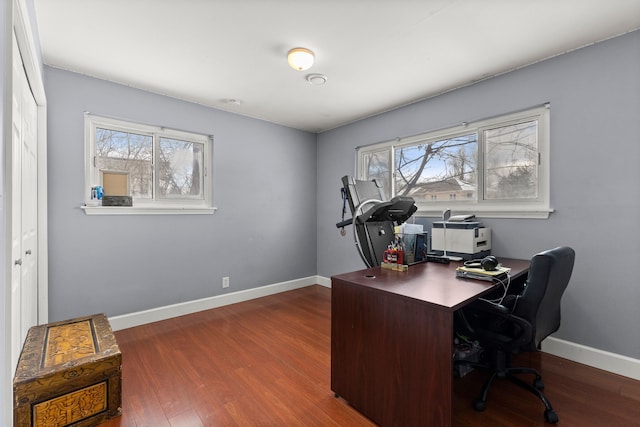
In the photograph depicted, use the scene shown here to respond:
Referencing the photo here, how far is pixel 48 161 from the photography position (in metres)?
2.56

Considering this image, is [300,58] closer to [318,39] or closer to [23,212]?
[318,39]

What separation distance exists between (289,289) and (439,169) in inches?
106

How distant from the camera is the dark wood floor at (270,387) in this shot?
5.66ft

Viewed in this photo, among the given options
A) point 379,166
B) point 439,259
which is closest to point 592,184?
point 439,259

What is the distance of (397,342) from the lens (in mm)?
1547

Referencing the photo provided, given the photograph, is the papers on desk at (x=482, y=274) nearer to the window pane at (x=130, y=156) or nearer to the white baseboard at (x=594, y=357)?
the white baseboard at (x=594, y=357)

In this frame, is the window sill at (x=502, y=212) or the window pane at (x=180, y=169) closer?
the window sill at (x=502, y=212)

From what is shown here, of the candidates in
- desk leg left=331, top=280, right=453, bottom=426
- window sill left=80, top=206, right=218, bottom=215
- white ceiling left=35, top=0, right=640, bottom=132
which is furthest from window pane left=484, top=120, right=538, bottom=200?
window sill left=80, top=206, right=218, bottom=215

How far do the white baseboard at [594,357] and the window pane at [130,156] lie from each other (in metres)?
4.15

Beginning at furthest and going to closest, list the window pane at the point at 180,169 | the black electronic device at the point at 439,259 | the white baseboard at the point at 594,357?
the window pane at the point at 180,169 < the black electronic device at the point at 439,259 < the white baseboard at the point at 594,357

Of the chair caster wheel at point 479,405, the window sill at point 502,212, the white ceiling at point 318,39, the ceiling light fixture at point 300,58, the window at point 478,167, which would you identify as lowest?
the chair caster wheel at point 479,405

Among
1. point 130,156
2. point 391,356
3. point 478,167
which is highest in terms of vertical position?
point 130,156

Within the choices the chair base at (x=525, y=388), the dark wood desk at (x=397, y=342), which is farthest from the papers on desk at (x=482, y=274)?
the chair base at (x=525, y=388)

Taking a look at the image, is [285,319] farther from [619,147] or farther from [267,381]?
[619,147]
